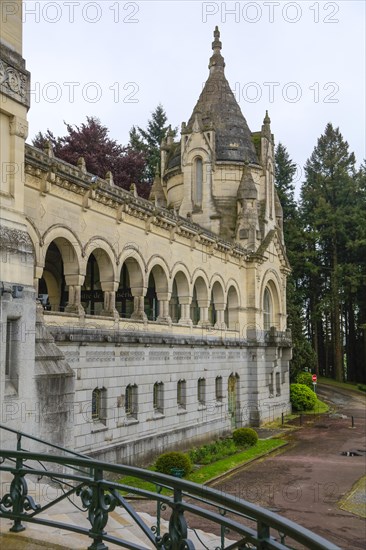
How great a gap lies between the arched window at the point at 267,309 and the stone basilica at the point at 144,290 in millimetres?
98

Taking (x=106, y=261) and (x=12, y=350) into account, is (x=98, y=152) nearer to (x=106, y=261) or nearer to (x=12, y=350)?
(x=106, y=261)

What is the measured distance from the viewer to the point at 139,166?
155 feet

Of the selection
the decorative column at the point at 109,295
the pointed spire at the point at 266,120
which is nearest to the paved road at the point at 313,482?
the decorative column at the point at 109,295

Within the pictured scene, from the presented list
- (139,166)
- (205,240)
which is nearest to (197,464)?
(205,240)

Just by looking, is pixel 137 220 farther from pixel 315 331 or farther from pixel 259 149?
pixel 315 331

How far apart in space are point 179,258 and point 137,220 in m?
4.19

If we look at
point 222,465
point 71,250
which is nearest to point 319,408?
point 222,465

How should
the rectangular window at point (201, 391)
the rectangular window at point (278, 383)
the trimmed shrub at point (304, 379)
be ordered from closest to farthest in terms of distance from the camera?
the rectangular window at point (201, 391) → the rectangular window at point (278, 383) → the trimmed shrub at point (304, 379)

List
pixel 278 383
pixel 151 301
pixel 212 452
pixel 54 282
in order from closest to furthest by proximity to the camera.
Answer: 1. pixel 54 282
2. pixel 212 452
3. pixel 151 301
4. pixel 278 383

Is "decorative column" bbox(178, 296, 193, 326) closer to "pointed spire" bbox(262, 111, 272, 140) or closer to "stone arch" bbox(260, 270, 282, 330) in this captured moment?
"stone arch" bbox(260, 270, 282, 330)

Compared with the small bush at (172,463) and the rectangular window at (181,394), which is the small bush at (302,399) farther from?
the small bush at (172,463)

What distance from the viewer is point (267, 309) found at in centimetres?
3912

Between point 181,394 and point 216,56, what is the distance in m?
25.5

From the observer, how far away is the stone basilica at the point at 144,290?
1281 centimetres
